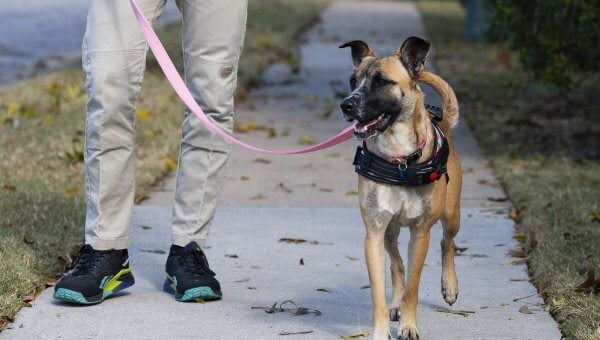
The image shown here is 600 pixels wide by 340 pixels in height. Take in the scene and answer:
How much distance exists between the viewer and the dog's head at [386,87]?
4.20 meters

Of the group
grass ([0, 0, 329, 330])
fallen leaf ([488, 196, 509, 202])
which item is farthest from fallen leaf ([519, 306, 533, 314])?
fallen leaf ([488, 196, 509, 202])

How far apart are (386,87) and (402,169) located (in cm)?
32

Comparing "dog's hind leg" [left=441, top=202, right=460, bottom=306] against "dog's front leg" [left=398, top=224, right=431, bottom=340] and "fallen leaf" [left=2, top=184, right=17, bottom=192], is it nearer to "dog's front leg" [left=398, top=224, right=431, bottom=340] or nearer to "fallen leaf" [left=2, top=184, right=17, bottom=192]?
"dog's front leg" [left=398, top=224, right=431, bottom=340]

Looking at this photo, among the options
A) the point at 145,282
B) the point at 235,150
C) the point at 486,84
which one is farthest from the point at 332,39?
the point at 145,282

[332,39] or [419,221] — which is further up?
[419,221]

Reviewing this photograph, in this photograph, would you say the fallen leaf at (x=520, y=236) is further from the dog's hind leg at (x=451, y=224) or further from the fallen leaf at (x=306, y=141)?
the fallen leaf at (x=306, y=141)

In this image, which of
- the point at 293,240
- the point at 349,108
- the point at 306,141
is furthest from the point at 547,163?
the point at 349,108

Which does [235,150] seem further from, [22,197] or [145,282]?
[145,282]

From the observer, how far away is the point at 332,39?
57.3 ft

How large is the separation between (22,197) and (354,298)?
250 cm

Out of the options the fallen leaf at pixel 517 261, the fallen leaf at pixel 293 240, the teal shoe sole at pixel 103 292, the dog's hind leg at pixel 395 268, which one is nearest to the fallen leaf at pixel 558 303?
the dog's hind leg at pixel 395 268

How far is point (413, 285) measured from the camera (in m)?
4.43

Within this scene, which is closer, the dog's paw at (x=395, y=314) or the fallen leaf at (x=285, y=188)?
the dog's paw at (x=395, y=314)

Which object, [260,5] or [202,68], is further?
[260,5]
